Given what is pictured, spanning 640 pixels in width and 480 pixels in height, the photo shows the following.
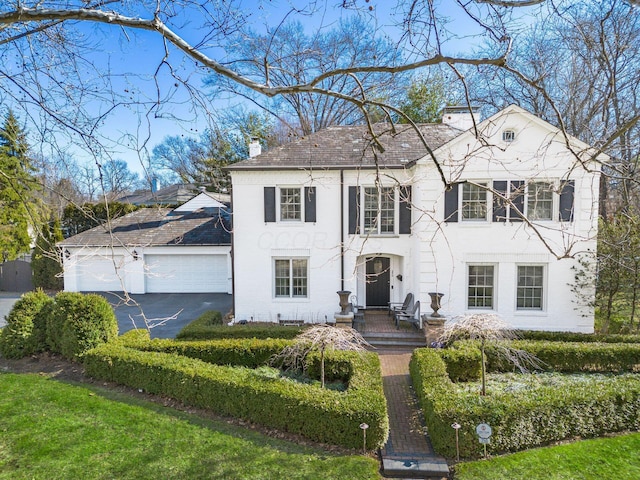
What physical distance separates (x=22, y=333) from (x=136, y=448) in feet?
21.7

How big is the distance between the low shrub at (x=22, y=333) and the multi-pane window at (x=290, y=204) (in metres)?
8.01

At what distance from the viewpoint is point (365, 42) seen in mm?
4945

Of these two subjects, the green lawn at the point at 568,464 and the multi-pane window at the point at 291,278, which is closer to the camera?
the green lawn at the point at 568,464

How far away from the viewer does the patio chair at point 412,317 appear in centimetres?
1227

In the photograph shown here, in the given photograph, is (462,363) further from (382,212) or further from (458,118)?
(458,118)

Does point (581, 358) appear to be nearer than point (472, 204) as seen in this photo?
Yes

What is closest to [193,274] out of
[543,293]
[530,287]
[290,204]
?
[290,204]

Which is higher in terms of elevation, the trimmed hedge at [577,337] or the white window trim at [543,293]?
the white window trim at [543,293]

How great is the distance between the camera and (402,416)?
759 cm

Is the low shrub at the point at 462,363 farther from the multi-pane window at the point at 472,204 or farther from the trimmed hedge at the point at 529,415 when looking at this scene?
the multi-pane window at the point at 472,204

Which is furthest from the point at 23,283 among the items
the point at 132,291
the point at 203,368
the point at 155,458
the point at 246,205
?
the point at 155,458

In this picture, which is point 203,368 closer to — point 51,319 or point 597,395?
point 51,319

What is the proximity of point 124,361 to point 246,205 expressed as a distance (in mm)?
6621

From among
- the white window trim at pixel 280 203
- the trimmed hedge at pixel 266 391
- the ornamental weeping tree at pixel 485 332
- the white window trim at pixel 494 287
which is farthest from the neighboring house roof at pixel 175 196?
the white window trim at pixel 494 287
